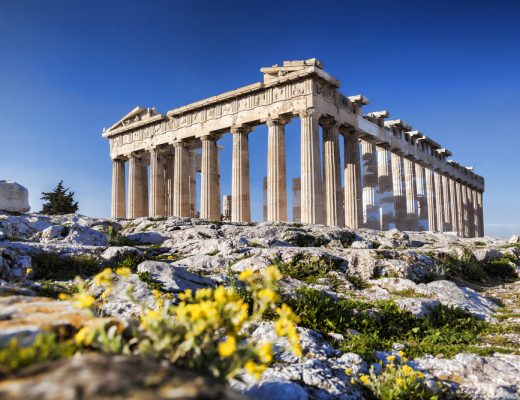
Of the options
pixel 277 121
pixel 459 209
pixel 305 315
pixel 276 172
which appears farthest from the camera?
pixel 459 209

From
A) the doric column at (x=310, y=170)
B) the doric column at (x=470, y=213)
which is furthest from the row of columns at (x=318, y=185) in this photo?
the doric column at (x=470, y=213)

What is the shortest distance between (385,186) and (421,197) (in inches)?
266

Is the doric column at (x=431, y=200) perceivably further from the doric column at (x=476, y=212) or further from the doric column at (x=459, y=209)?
the doric column at (x=476, y=212)

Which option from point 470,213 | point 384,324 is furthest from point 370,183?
point 470,213

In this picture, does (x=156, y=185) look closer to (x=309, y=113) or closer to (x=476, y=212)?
(x=309, y=113)

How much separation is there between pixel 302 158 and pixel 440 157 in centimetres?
2595

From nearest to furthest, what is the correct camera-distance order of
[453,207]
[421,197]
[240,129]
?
[240,129]
[421,197]
[453,207]

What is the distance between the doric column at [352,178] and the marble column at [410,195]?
346 inches

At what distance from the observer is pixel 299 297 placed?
6934 millimetres

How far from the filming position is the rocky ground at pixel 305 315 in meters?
1.66

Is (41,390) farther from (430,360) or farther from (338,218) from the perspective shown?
(338,218)

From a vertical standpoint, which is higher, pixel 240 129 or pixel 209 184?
pixel 240 129

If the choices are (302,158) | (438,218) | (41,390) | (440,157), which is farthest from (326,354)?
(440,157)

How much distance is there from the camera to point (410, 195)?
38.2 meters
